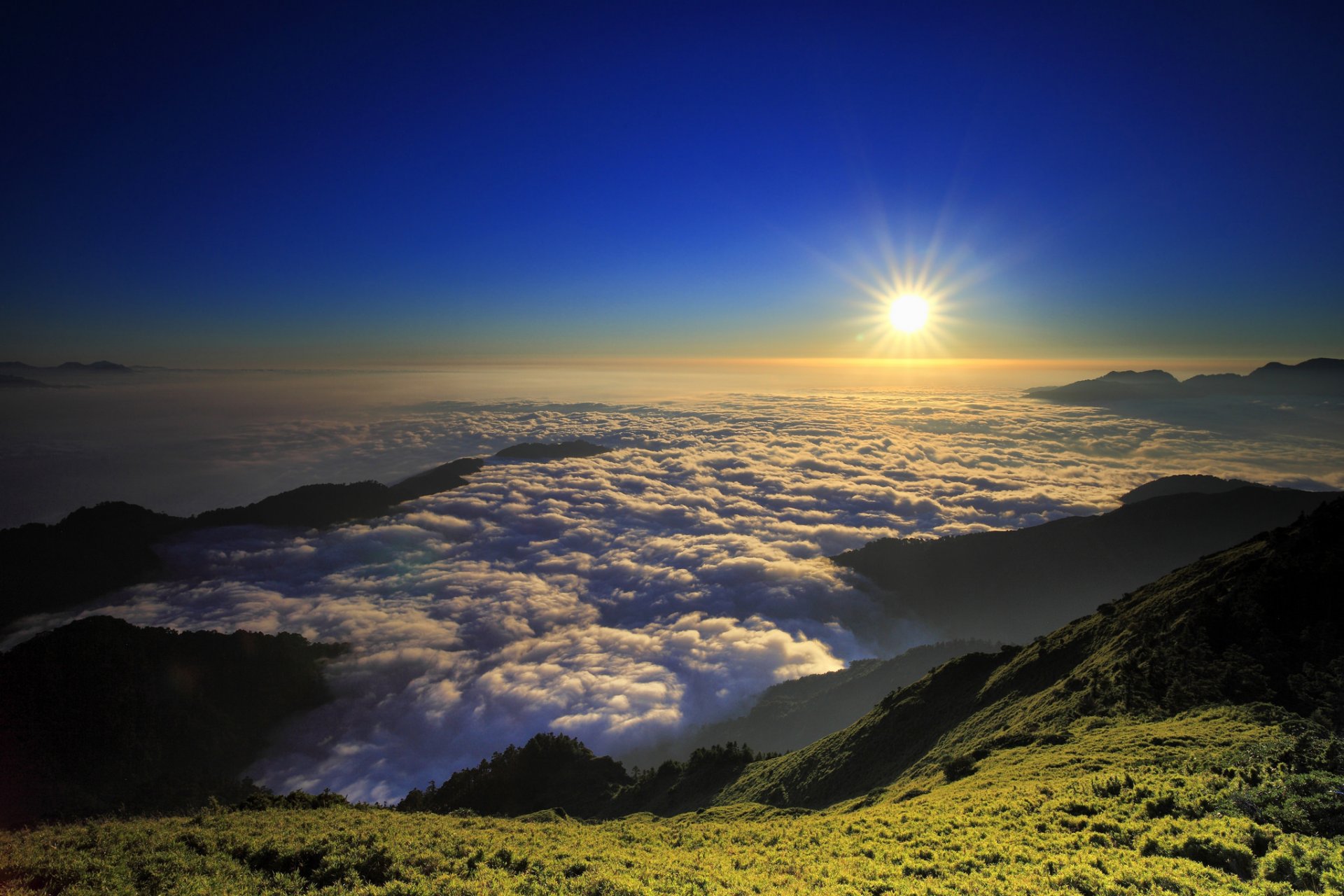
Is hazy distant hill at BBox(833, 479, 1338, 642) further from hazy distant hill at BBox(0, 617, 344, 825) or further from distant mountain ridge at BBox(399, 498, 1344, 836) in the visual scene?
hazy distant hill at BBox(0, 617, 344, 825)

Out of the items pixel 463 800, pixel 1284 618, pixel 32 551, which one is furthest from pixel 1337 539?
pixel 32 551

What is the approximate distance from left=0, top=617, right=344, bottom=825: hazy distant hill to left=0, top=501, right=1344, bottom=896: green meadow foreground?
184 ft

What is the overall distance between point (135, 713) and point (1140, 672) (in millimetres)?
116252

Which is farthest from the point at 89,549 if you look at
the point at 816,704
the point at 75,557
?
the point at 816,704

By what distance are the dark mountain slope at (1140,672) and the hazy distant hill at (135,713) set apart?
6394 centimetres

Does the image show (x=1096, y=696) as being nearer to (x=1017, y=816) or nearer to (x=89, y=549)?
(x=1017, y=816)

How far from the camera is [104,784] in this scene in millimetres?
66750

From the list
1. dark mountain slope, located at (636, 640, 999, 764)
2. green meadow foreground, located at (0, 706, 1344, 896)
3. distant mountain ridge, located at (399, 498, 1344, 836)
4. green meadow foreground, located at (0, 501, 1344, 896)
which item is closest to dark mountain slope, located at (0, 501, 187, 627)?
distant mountain ridge, located at (399, 498, 1344, 836)

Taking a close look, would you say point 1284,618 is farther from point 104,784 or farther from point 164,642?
point 164,642

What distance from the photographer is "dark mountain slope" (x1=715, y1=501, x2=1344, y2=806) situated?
24.6m

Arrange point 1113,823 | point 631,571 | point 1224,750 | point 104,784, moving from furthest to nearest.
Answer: point 631,571 → point 104,784 → point 1224,750 → point 1113,823

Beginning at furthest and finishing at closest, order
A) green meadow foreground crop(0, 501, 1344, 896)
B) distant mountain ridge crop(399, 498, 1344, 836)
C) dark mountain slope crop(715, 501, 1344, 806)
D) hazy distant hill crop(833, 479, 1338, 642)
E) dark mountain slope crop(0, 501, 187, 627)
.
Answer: dark mountain slope crop(0, 501, 187, 627) < hazy distant hill crop(833, 479, 1338, 642) < dark mountain slope crop(715, 501, 1344, 806) < distant mountain ridge crop(399, 498, 1344, 836) < green meadow foreground crop(0, 501, 1344, 896)

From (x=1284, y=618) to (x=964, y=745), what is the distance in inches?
693

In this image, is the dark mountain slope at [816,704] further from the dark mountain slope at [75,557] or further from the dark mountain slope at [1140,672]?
the dark mountain slope at [75,557]
